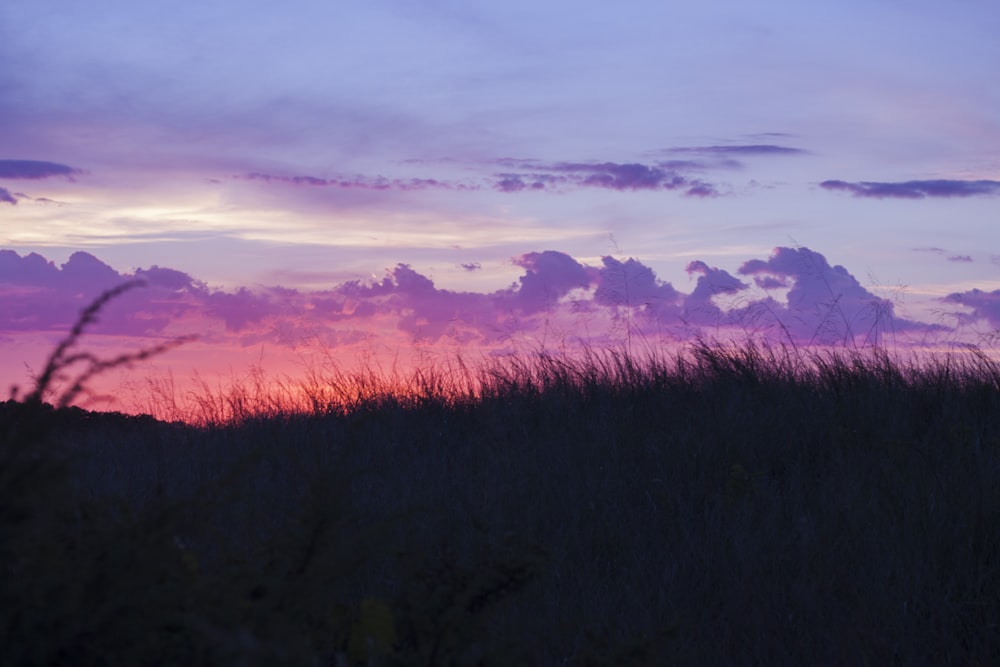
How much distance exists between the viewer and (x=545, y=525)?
513cm

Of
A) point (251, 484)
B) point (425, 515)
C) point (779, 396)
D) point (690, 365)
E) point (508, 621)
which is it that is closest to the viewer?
point (508, 621)

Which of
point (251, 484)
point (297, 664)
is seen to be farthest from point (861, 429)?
point (297, 664)

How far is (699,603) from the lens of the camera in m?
4.28

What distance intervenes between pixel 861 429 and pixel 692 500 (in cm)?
172

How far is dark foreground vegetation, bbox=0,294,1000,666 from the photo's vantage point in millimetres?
1970

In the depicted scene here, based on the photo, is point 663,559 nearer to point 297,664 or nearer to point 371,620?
point 371,620

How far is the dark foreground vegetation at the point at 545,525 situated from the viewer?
197 centimetres

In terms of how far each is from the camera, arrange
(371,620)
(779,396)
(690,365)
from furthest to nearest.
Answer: (690,365), (779,396), (371,620)

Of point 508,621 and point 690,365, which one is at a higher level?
point 690,365

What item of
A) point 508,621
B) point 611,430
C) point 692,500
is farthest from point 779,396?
point 508,621

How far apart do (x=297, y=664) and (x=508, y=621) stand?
8.67 feet

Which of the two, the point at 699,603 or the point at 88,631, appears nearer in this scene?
the point at 88,631

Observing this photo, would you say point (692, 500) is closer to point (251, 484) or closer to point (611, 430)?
point (611, 430)

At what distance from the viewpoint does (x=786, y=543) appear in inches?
185
